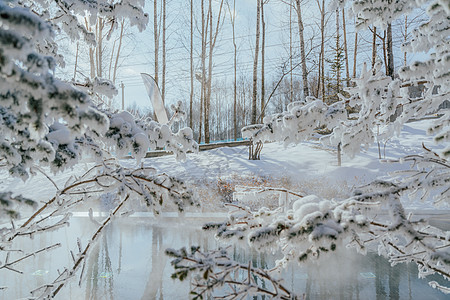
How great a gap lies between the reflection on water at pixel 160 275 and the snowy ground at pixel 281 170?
3020 mm

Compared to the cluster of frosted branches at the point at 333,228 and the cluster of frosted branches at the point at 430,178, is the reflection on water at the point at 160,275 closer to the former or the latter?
the cluster of frosted branches at the point at 333,228

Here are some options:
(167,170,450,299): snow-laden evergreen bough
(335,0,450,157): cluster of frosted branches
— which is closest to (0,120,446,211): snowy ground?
(335,0,450,157): cluster of frosted branches

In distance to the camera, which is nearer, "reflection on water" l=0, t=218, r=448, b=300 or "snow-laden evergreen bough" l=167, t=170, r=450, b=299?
"snow-laden evergreen bough" l=167, t=170, r=450, b=299

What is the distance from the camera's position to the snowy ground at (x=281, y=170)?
321 inches

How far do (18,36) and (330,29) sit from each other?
1391 centimetres

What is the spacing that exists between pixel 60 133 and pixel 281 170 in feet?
26.9

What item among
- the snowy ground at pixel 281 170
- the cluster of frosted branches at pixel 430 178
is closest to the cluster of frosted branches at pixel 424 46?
the cluster of frosted branches at pixel 430 178

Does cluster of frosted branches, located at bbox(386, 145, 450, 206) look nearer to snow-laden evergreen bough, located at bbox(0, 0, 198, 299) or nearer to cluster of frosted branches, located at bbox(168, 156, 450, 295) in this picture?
cluster of frosted branches, located at bbox(168, 156, 450, 295)

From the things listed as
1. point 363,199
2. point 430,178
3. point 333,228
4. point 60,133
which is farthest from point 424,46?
point 60,133

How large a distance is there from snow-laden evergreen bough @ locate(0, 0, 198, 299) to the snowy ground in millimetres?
6056

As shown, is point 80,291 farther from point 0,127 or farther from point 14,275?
point 0,127

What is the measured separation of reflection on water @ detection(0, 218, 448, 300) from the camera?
3449 millimetres

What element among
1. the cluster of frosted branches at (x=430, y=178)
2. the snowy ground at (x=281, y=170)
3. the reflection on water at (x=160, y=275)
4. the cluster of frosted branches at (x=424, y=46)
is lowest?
the reflection on water at (x=160, y=275)

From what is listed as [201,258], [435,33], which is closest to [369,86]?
[435,33]
